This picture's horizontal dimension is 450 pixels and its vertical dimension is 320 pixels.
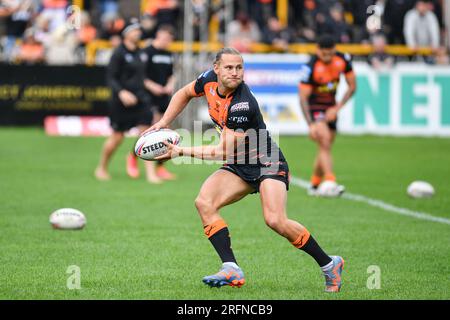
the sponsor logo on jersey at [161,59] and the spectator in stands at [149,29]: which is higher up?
the spectator in stands at [149,29]

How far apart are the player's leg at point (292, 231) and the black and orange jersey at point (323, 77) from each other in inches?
269

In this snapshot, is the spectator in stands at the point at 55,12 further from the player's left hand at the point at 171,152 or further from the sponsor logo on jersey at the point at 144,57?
the player's left hand at the point at 171,152

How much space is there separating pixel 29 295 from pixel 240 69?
8.08ft

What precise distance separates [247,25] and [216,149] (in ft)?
59.2

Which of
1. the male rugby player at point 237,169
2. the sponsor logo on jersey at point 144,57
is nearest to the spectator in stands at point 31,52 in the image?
the sponsor logo on jersey at point 144,57

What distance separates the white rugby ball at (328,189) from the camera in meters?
15.1

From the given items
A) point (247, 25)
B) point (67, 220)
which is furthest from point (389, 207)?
point (247, 25)

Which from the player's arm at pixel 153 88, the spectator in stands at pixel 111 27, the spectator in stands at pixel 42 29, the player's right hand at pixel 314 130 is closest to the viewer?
the player's right hand at pixel 314 130

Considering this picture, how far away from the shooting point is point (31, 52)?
2655 centimetres

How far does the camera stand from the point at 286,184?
873cm

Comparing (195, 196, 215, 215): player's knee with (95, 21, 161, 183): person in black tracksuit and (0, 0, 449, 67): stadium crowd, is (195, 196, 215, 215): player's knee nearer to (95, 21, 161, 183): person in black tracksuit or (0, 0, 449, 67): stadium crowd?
(95, 21, 161, 183): person in black tracksuit

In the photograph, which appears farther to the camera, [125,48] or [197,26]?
[197,26]
